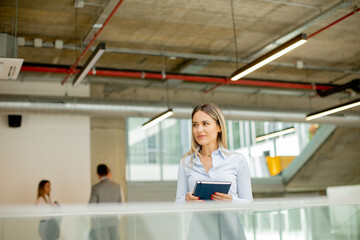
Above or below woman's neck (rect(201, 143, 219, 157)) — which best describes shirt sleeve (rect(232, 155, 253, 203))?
below

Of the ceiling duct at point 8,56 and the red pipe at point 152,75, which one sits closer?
the ceiling duct at point 8,56

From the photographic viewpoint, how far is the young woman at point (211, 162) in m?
1.95

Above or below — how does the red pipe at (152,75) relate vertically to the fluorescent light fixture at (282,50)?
above

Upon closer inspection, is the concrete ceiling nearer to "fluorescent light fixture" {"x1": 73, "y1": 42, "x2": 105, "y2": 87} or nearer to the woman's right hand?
"fluorescent light fixture" {"x1": 73, "y1": 42, "x2": 105, "y2": 87}

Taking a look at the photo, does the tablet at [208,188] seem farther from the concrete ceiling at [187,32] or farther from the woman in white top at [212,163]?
the concrete ceiling at [187,32]

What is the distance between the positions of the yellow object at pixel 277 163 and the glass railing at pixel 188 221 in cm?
1180

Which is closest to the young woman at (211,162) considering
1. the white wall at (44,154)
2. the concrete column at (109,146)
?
the white wall at (44,154)

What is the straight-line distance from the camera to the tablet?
1870 mm

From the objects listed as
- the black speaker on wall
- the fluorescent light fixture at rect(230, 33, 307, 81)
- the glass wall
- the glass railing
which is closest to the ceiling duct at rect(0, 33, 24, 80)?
the fluorescent light fixture at rect(230, 33, 307, 81)

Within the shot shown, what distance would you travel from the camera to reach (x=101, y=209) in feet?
4.65

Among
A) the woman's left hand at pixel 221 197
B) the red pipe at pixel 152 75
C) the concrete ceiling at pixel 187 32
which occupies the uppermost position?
the concrete ceiling at pixel 187 32

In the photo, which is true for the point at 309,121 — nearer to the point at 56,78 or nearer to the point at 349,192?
the point at 349,192

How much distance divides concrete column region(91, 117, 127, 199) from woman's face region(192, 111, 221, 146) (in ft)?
27.0

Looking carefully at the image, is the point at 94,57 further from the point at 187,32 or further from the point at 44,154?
the point at 44,154
